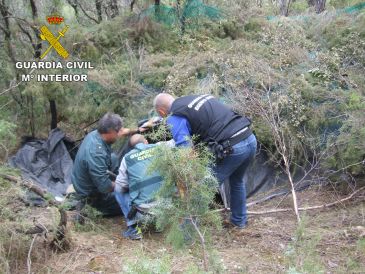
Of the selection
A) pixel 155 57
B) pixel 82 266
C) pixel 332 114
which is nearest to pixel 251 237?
pixel 82 266

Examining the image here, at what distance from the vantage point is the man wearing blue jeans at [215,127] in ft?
11.6

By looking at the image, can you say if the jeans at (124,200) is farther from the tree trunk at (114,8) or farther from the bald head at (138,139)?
the tree trunk at (114,8)

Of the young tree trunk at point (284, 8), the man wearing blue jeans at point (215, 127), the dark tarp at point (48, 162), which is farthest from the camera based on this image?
the young tree trunk at point (284, 8)

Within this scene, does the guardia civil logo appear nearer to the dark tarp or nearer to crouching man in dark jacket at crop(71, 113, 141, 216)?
the dark tarp

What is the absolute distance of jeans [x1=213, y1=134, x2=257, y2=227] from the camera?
373cm

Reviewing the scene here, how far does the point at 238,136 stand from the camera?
145 inches

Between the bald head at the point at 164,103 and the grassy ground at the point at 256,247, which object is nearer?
the grassy ground at the point at 256,247

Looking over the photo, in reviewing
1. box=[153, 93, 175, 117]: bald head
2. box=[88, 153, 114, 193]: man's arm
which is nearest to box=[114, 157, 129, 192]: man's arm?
box=[88, 153, 114, 193]: man's arm

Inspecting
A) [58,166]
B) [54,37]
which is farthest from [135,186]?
Result: [54,37]

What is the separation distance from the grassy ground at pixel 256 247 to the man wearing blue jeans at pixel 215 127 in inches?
26.7

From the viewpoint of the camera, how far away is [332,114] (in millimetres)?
4984

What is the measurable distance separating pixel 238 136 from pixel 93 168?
1457 mm

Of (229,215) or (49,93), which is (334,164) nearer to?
(229,215)

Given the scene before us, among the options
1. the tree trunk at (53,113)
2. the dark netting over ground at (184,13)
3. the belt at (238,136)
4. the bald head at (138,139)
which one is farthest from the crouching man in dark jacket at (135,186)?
the dark netting over ground at (184,13)
